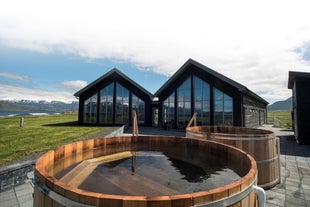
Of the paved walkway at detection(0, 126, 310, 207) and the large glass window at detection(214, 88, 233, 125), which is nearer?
the paved walkway at detection(0, 126, 310, 207)

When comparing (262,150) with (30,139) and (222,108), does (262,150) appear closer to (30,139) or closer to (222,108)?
(30,139)

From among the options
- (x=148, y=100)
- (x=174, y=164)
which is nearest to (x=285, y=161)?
(x=174, y=164)

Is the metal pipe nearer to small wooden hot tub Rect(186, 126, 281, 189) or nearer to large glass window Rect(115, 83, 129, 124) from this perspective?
small wooden hot tub Rect(186, 126, 281, 189)

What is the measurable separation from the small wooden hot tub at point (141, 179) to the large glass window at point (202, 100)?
1267cm

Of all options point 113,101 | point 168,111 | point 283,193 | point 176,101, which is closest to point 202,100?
point 176,101

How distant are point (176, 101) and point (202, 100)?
9.93 ft

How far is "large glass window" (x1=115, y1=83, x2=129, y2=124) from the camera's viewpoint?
23391 mm

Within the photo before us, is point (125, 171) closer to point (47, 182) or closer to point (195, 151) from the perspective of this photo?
point (47, 182)

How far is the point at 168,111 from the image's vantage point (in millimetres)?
21109

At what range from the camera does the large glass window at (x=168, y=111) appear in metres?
20.8

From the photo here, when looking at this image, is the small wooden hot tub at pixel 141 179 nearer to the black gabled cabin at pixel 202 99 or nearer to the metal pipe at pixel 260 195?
the metal pipe at pixel 260 195

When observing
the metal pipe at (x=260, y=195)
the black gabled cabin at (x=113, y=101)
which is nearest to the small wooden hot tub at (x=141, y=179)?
the metal pipe at (x=260, y=195)

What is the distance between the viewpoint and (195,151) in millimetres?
5406

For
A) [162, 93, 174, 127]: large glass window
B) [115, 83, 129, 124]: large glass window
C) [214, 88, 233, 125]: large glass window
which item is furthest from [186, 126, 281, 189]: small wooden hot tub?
[115, 83, 129, 124]: large glass window
